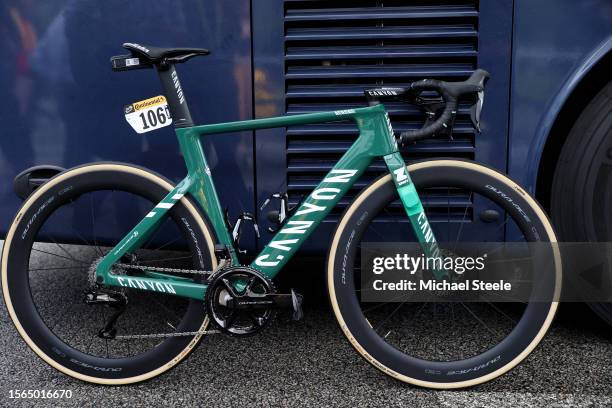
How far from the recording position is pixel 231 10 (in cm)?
256

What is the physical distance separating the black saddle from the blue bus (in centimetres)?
24

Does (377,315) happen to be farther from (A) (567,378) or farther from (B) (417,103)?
(B) (417,103)

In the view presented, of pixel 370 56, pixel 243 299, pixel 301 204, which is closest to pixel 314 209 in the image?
pixel 301 204

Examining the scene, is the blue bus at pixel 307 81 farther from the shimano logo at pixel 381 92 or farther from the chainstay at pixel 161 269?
the chainstay at pixel 161 269

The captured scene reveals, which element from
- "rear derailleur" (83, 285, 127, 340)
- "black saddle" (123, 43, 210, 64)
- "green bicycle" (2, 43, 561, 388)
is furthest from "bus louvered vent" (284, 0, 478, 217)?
"rear derailleur" (83, 285, 127, 340)

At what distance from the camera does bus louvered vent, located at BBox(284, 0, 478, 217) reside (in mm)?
→ 2543

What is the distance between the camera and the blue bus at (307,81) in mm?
2529

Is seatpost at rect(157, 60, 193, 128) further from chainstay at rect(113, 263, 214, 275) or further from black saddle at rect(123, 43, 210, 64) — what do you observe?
chainstay at rect(113, 263, 214, 275)

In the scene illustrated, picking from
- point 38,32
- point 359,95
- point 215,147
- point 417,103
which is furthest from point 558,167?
point 38,32

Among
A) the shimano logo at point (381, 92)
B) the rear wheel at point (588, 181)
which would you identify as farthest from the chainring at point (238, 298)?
the rear wheel at point (588, 181)

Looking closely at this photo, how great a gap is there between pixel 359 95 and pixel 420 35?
0.33 m

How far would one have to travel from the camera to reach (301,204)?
2.39m

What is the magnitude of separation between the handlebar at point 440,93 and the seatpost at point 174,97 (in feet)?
2.22

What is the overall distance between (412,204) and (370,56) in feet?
2.13
